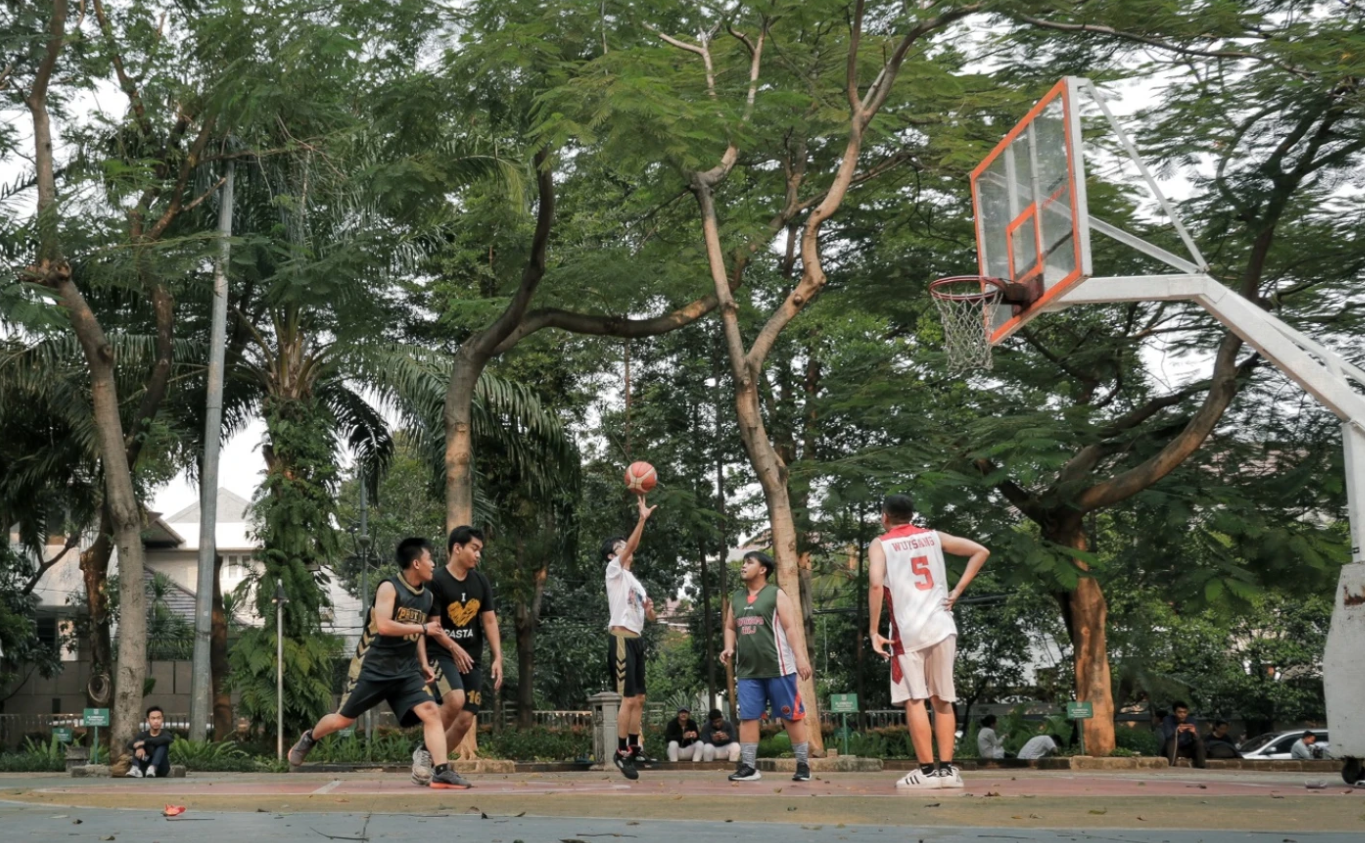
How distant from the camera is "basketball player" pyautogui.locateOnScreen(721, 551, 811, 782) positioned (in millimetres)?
10523

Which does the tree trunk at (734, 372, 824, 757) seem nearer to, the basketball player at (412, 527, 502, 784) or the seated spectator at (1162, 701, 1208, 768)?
the basketball player at (412, 527, 502, 784)

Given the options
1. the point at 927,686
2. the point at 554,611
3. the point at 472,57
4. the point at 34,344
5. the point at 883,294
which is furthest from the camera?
the point at 554,611

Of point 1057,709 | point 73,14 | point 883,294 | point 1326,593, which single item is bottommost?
point 1057,709

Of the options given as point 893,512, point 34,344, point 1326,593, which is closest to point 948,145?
point 1326,593

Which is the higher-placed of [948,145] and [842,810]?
[948,145]

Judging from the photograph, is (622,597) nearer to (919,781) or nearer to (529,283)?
(919,781)

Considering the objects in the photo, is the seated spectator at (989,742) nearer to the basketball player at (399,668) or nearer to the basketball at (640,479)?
the basketball at (640,479)

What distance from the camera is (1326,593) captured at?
58.9 ft

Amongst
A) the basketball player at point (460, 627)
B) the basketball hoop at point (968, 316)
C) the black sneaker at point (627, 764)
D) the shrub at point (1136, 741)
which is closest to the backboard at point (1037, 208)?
the basketball hoop at point (968, 316)

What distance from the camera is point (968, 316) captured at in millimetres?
15102

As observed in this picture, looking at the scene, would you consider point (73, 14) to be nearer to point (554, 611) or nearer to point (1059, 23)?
point (1059, 23)

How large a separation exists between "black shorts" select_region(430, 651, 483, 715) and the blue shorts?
74.7 inches

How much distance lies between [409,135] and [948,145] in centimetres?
620

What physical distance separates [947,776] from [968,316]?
7.05 meters
